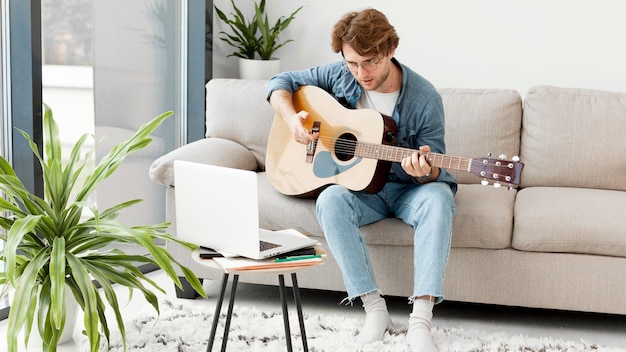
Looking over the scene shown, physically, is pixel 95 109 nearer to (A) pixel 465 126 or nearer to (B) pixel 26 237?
(B) pixel 26 237

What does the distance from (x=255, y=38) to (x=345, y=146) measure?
1.47 meters

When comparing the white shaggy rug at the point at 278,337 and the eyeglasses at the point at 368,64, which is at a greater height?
the eyeglasses at the point at 368,64

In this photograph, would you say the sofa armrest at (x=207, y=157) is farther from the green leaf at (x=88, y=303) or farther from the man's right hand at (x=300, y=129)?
the green leaf at (x=88, y=303)

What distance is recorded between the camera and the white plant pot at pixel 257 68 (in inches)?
155

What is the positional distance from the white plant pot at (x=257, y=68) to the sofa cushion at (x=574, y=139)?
134cm

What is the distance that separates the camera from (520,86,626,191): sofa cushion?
3.06m

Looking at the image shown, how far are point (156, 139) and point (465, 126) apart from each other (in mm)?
1388

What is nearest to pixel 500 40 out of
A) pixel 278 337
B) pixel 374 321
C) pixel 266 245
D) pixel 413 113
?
pixel 413 113

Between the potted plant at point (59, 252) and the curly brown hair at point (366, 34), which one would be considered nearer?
the potted plant at point (59, 252)

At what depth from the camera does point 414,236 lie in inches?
104

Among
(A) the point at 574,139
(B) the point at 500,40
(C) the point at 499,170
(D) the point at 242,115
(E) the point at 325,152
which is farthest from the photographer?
Result: (B) the point at 500,40

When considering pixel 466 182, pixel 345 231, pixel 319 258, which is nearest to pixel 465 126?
pixel 466 182

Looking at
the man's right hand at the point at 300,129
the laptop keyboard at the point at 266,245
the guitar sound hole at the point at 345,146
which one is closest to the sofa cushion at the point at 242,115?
the man's right hand at the point at 300,129

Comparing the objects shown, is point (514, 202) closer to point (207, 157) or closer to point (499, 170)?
point (499, 170)
